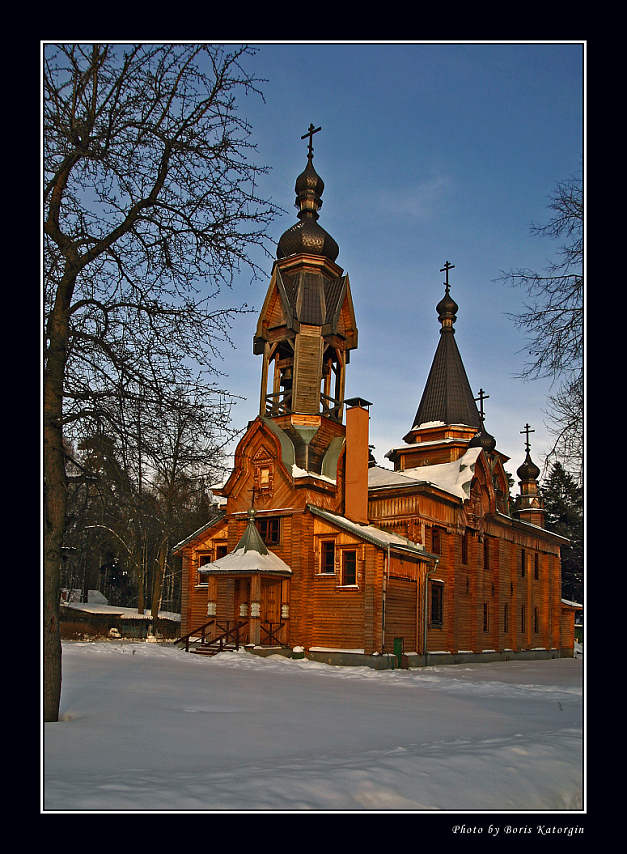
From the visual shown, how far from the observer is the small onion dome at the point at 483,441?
4138cm

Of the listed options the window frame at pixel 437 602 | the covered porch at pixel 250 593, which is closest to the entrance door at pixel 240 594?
the covered porch at pixel 250 593

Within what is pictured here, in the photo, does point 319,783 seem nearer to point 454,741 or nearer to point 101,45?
point 454,741

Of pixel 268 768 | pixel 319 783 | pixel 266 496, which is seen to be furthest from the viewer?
pixel 266 496

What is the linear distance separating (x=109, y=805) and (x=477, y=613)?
105ft

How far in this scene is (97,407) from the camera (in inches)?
394

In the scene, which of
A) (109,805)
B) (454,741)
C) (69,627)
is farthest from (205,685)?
(69,627)

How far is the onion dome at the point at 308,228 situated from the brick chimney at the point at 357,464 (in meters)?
9.04

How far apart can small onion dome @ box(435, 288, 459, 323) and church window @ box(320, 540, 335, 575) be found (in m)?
24.8

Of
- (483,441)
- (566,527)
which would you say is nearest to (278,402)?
(483,441)

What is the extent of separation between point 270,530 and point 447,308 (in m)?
24.9

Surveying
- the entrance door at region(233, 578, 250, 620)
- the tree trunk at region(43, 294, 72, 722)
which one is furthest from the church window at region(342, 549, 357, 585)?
the tree trunk at region(43, 294, 72, 722)

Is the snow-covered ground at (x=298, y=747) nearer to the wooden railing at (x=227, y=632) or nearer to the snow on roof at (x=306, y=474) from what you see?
the wooden railing at (x=227, y=632)

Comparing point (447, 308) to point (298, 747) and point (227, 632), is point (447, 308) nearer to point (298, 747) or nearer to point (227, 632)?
point (227, 632)
